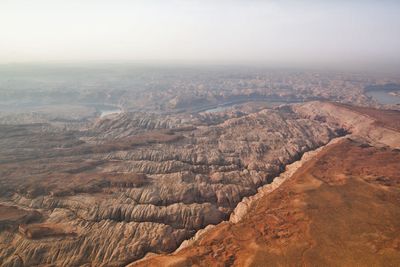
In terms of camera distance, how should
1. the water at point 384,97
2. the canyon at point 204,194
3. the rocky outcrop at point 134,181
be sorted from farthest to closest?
the water at point 384,97
the rocky outcrop at point 134,181
the canyon at point 204,194

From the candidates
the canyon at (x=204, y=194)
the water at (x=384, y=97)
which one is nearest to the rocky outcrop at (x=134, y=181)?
the canyon at (x=204, y=194)

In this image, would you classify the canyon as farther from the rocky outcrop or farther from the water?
the water

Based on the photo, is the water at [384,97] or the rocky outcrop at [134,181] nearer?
the rocky outcrop at [134,181]

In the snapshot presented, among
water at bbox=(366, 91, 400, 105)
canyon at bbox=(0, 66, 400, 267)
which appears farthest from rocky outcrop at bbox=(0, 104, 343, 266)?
water at bbox=(366, 91, 400, 105)

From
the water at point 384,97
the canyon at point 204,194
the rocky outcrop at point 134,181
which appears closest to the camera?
the canyon at point 204,194

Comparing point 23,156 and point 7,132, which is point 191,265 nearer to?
point 23,156

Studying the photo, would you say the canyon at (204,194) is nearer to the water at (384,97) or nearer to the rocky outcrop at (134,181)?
the rocky outcrop at (134,181)

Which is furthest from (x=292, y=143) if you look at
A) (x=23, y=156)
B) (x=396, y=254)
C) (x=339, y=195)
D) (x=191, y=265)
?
(x=23, y=156)

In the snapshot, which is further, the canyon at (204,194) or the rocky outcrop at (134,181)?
the rocky outcrop at (134,181)

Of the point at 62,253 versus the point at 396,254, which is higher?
the point at 396,254
